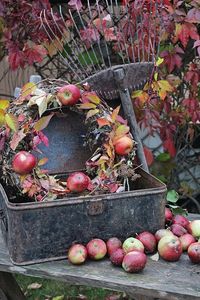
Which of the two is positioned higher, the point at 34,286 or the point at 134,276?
the point at 134,276

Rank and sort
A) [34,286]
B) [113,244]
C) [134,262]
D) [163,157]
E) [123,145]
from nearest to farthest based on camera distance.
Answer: [134,262] → [113,244] → [123,145] → [34,286] → [163,157]

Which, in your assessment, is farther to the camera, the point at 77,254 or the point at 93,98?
the point at 93,98

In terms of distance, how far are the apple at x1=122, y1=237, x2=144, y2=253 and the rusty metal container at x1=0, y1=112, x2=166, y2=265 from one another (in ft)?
0.19

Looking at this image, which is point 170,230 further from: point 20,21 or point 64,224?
point 20,21

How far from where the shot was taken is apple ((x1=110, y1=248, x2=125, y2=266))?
71.5 inches

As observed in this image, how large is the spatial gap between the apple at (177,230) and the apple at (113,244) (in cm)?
23

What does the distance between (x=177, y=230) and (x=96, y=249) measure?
1.08 feet

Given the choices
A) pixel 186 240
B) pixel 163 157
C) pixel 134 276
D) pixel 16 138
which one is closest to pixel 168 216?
pixel 186 240

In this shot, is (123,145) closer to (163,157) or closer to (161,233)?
(161,233)

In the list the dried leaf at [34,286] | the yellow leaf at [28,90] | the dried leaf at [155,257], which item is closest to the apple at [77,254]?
the dried leaf at [155,257]

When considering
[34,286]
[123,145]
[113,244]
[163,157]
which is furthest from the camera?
[163,157]

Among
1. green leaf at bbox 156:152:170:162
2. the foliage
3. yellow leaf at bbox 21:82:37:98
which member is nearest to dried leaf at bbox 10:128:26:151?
the foliage

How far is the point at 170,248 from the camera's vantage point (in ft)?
6.09

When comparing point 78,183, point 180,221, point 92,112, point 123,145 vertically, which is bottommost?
point 180,221
